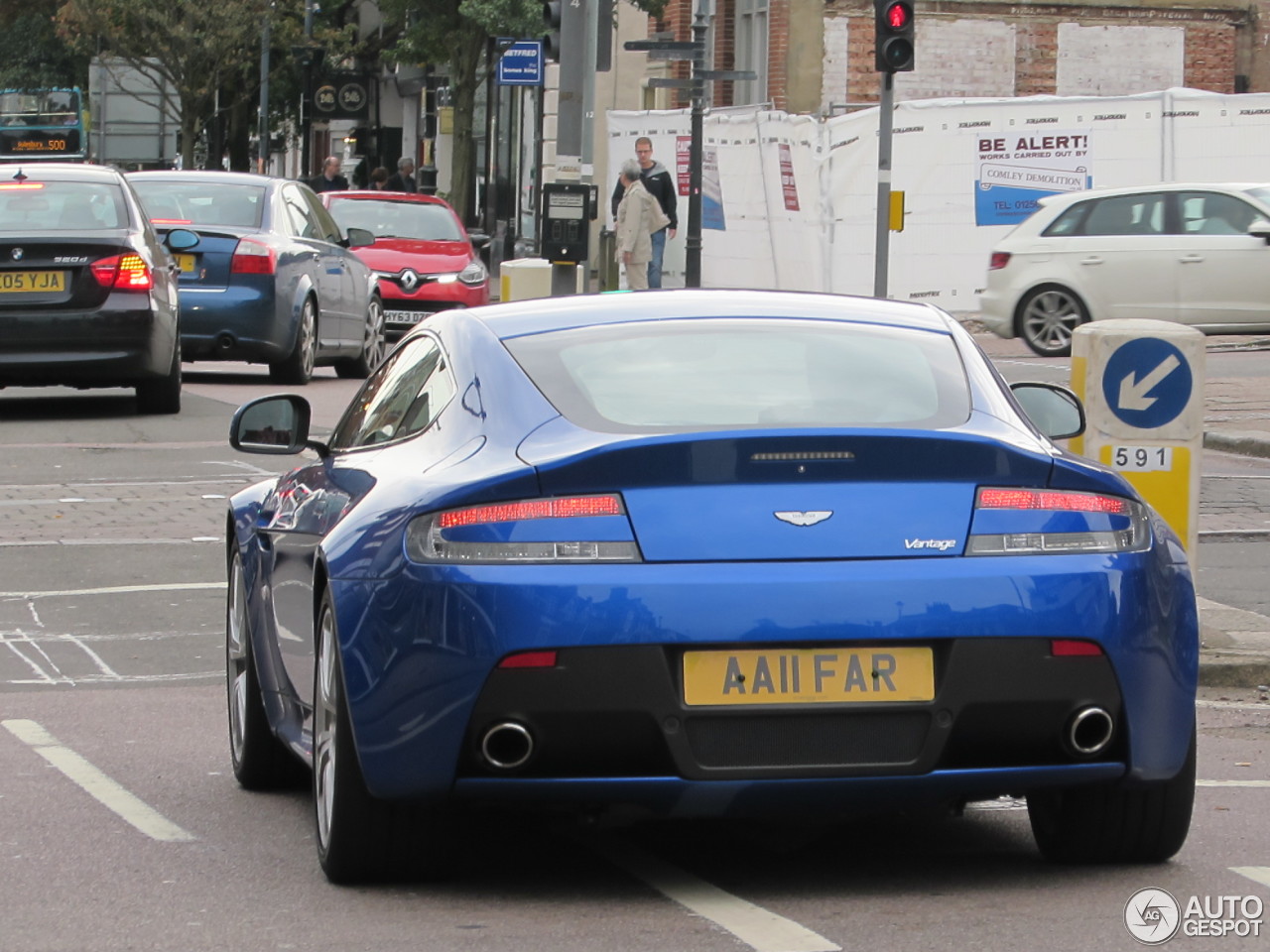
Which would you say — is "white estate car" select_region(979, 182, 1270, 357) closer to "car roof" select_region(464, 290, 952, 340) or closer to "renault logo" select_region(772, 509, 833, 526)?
"car roof" select_region(464, 290, 952, 340)

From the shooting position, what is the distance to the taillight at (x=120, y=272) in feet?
54.6

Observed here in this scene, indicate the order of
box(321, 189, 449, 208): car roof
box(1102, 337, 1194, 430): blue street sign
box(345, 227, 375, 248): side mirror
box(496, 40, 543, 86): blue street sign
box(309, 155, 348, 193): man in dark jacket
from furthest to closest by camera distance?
box(309, 155, 348, 193): man in dark jacket, box(496, 40, 543, 86): blue street sign, box(321, 189, 449, 208): car roof, box(345, 227, 375, 248): side mirror, box(1102, 337, 1194, 430): blue street sign

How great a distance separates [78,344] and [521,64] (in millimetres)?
14817

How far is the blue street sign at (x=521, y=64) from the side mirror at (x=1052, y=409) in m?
24.2

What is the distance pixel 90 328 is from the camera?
16656 millimetres

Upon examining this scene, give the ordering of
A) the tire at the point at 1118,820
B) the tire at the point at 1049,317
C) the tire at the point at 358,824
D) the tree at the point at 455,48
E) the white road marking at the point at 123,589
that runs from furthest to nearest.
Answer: the tree at the point at 455,48, the tire at the point at 1049,317, the white road marking at the point at 123,589, the tire at the point at 1118,820, the tire at the point at 358,824

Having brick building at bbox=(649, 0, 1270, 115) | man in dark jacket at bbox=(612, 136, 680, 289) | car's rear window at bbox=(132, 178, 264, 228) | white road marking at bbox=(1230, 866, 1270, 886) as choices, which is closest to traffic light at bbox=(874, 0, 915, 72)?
car's rear window at bbox=(132, 178, 264, 228)

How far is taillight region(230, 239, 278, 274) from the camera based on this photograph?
19.5 meters

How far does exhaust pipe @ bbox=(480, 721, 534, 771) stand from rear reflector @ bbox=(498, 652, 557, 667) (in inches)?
4.7

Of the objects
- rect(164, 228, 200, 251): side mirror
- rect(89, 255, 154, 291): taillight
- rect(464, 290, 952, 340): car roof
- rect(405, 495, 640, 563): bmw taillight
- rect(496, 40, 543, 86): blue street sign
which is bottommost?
rect(405, 495, 640, 563): bmw taillight

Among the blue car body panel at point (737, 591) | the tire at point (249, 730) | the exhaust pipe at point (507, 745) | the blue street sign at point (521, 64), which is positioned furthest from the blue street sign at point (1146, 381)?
the blue street sign at point (521, 64)

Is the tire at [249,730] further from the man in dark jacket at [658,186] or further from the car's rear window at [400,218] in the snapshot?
the man in dark jacket at [658,186]

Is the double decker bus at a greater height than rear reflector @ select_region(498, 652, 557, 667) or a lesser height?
greater

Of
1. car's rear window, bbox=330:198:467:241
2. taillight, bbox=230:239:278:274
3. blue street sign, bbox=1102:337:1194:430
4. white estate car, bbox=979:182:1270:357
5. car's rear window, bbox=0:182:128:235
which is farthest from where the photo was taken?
car's rear window, bbox=330:198:467:241
